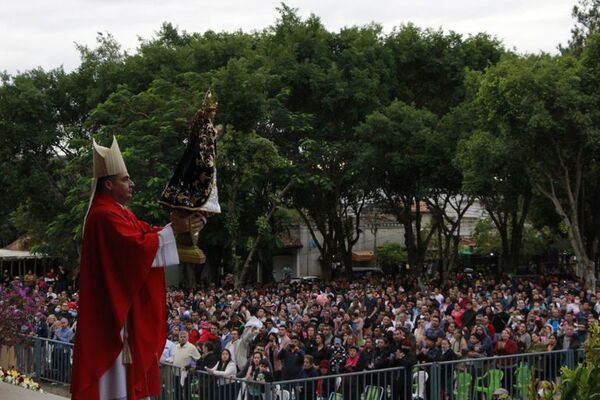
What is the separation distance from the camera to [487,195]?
34.2 metres

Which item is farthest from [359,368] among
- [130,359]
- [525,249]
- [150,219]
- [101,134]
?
[525,249]

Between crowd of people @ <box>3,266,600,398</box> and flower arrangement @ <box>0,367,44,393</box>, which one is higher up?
crowd of people @ <box>3,266,600,398</box>

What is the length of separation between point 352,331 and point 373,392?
403cm

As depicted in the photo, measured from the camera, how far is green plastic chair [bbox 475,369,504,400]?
12.0 m

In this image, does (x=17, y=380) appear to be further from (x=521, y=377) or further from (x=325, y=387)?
(x=521, y=377)

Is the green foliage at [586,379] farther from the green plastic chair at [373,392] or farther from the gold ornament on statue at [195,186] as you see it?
the green plastic chair at [373,392]

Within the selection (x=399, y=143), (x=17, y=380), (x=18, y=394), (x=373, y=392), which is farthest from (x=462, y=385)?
(x=399, y=143)

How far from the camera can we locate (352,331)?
1534cm

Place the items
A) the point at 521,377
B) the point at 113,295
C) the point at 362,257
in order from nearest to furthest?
1. the point at 113,295
2. the point at 521,377
3. the point at 362,257

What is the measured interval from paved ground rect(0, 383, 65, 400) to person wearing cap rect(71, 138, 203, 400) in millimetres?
6060

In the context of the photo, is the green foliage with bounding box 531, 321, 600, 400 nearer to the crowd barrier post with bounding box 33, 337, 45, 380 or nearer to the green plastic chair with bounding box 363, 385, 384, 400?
the green plastic chair with bounding box 363, 385, 384, 400

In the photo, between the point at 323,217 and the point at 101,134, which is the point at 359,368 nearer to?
the point at 101,134

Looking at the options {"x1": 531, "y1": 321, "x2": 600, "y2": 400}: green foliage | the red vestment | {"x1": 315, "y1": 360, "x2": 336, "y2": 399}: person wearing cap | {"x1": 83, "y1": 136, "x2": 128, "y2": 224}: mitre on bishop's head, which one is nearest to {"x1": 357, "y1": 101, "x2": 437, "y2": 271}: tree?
{"x1": 315, "y1": 360, "x2": 336, "y2": 399}: person wearing cap

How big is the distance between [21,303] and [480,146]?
1885 centimetres
